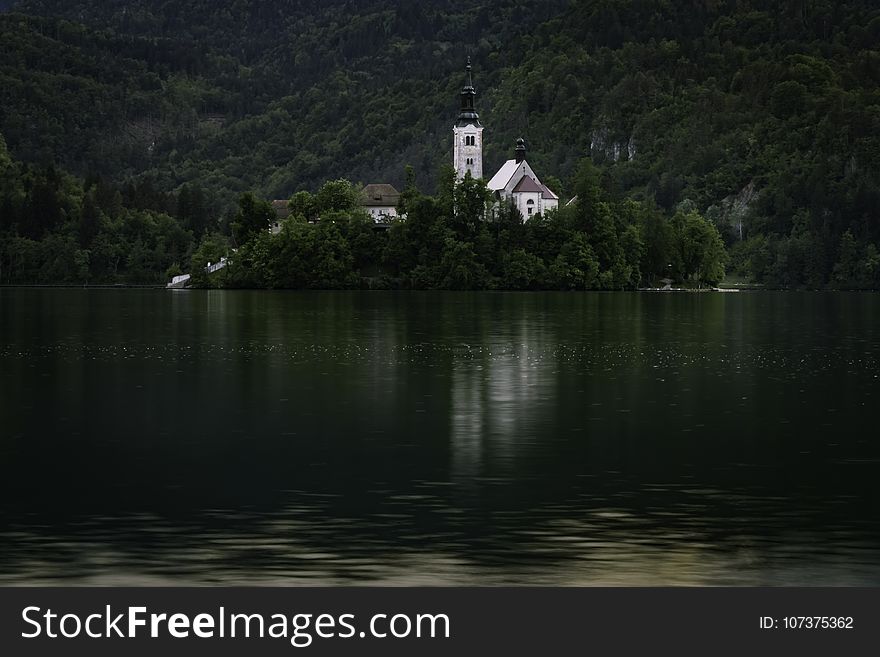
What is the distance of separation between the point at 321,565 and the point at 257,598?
2101mm

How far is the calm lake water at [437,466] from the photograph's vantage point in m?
22.7

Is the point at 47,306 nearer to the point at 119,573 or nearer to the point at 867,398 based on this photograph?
the point at 867,398

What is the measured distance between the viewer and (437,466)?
32.4 m

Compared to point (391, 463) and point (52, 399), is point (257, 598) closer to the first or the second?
point (391, 463)

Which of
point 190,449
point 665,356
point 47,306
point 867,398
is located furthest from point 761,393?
point 47,306

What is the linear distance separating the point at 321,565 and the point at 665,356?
1890 inches

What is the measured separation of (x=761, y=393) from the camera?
50.0 m

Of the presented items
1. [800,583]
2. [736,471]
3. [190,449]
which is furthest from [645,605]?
[190,449]

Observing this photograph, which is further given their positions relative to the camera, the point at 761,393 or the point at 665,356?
the point at 665,356

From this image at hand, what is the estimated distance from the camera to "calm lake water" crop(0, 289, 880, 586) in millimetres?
22734

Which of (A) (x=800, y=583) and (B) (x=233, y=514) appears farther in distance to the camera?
(B) (x=233, y=514)

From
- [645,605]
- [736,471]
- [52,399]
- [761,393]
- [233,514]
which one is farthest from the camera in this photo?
[761,393]

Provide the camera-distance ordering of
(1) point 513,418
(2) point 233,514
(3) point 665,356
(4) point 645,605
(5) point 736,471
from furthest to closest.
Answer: (3) point 665,356 < (1) point 513,418 < (5) point 736,471 < (2) point 233,514 < (4) point 645,605

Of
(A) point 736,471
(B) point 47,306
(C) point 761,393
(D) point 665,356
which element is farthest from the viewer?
(B) point 47,306
